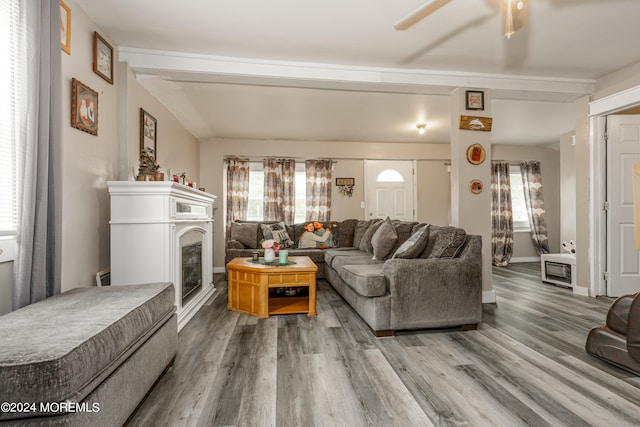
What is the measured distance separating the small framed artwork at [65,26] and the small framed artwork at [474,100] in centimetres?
367

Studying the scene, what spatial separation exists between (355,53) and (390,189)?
3873 millimetres

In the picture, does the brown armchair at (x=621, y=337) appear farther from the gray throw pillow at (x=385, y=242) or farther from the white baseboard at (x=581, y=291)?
the white baseboard at (x=581, y=291)

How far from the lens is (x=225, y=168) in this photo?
6191 millimetres

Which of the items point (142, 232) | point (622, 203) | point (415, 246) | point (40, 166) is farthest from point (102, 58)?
point (622, 203)

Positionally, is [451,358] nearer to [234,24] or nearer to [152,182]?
[152,182]

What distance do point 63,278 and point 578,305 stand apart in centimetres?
481

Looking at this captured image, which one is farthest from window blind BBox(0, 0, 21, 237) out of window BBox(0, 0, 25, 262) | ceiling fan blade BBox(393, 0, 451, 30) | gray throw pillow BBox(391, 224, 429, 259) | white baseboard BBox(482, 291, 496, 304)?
white baseboard BBox(482, 291, 496, 304)

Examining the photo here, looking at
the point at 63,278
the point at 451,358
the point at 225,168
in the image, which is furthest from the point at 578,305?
the point at 225,168

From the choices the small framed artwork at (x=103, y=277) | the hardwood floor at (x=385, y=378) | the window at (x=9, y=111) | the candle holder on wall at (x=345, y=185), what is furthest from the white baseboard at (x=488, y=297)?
the window at (x=9, y=111)

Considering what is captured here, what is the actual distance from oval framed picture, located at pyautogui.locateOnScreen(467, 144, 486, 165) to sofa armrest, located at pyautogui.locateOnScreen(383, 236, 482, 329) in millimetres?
1220

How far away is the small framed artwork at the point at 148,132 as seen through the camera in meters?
3.35

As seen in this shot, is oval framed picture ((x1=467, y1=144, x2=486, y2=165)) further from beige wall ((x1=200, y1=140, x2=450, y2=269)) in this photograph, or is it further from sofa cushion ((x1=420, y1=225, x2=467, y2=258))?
beige wall ((x1=200, y1=140, x2=450, y2=269))

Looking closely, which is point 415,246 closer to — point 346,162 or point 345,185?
point 345,185

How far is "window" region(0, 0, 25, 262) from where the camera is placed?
5.74 ft
